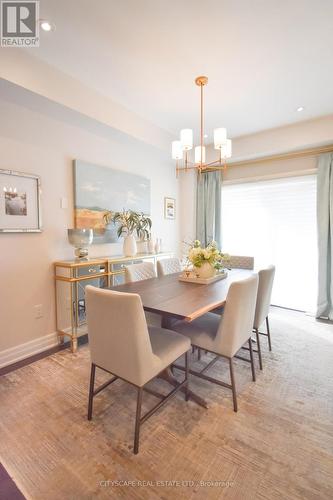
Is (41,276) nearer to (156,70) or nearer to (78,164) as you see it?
(78,164)

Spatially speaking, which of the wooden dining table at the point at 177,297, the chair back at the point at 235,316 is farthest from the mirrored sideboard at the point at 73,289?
the chair back at the point at 235,316

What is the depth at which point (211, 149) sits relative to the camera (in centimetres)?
422

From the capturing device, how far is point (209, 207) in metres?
4.54

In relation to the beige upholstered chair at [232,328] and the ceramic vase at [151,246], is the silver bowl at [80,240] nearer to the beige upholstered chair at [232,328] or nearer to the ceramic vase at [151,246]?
the ceramic vase at [151,246]

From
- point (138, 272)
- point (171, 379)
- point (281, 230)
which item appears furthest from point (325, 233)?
point (171, 379)

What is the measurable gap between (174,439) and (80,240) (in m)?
2.00

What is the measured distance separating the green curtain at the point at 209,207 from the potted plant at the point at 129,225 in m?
1.37

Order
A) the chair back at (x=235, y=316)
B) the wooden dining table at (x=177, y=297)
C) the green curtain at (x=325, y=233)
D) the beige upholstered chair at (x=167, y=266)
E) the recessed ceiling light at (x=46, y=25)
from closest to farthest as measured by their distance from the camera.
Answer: the wooden dining table at (x=177, y=297)
the chair back at (x=235, y=316)
the recessed ceiling light at (x=46, y=25)
the beige upholstered chair at (x=167, y=266)
the green curtain at (x=325, y=233)

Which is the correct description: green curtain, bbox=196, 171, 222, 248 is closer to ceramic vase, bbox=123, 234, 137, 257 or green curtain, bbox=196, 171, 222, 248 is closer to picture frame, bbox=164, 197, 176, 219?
picture frame, bbox=164, 197, 176, 219

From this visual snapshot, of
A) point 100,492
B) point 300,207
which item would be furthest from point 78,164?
point 300,207

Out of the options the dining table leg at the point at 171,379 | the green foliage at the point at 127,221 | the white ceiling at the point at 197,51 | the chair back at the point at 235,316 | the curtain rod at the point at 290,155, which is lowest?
the dining table leg at the point at 171,379

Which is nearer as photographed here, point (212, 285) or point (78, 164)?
point (212, 285)

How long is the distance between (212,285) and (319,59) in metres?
2.29

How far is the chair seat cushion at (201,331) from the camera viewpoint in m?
1.77
